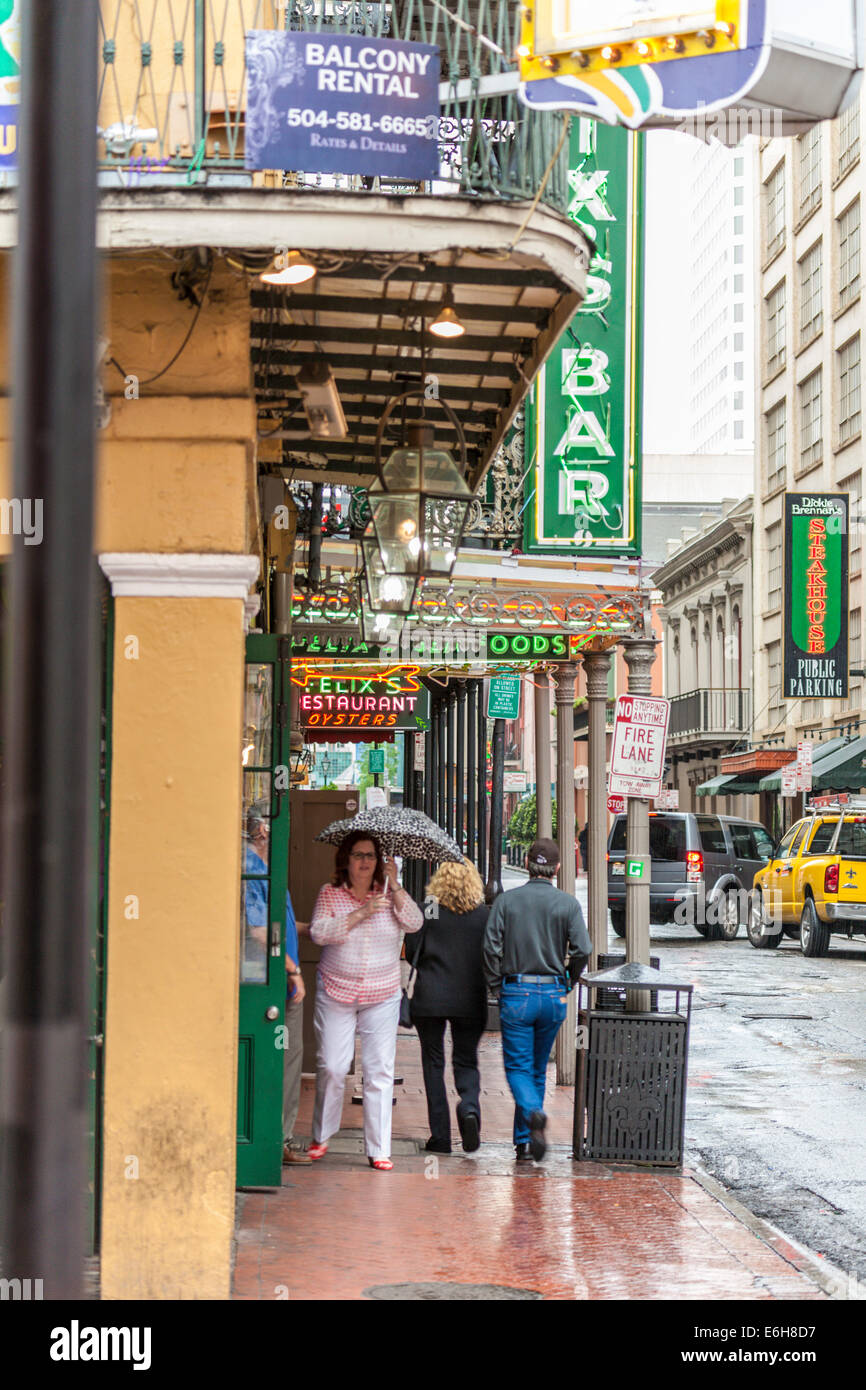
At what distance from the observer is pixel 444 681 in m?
18.0

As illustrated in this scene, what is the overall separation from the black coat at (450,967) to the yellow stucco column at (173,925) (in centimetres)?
325

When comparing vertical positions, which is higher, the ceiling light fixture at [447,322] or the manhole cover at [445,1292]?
the ceiling light fixture at [447,322]

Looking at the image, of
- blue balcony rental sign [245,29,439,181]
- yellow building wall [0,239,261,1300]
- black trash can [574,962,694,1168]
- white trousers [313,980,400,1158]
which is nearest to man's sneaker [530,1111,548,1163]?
black trash can [574,962,694,1168]

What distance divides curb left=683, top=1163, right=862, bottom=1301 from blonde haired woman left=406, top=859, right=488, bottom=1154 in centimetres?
142

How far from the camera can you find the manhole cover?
662cm

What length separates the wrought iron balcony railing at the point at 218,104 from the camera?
6.29 m

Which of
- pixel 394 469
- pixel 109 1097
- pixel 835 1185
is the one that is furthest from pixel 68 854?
pixel 835 1185

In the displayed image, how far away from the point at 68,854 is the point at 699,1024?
1471cm

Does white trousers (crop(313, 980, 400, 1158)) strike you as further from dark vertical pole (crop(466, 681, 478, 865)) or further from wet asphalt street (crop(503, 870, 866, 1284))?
dark vertical pole (crop(466, 681, 478, 865))

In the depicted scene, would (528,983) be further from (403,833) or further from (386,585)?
(386,585)

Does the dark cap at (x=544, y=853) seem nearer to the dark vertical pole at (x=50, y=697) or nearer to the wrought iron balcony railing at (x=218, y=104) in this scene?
the wrought iron balcony railing at (x=218, y=104)

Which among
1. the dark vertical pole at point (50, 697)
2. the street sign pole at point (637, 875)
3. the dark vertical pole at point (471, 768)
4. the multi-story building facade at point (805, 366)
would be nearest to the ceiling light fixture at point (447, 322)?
the dark vertical pole at point (50, 697)
